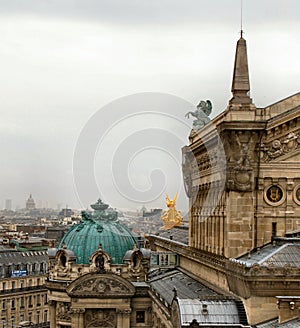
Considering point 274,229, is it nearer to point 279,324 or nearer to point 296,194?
point 296,194

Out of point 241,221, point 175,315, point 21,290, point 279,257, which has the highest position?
point 241,221

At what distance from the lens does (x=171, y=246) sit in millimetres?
101625

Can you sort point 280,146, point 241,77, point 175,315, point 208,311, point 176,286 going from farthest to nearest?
point 176,286, point 241,77, point 280,146, point 175,315, point 208,311

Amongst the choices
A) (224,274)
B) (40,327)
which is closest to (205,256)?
(224,274)

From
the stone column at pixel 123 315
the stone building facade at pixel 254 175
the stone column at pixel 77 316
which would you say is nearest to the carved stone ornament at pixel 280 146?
the stone building facade at pixel 254 175

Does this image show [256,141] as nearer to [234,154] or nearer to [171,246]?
[234,154]

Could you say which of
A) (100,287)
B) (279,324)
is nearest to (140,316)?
(100,287)

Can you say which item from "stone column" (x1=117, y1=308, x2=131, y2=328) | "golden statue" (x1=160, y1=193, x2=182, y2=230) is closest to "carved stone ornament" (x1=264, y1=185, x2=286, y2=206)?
"stone column" (x1=117, y1=308, x2=131, y2=328)

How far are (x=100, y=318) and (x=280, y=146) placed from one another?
4136 centimetres

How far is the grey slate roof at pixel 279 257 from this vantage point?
53.1 metres

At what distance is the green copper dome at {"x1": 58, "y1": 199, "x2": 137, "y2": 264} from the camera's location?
330ft

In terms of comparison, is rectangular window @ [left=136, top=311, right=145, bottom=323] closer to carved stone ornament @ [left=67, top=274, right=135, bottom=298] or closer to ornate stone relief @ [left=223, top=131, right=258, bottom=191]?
carved stone ornament @ [left=67, top=274, right=135, bottom=298]

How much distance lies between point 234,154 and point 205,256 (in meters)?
15.6

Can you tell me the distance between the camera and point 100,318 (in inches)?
3688
